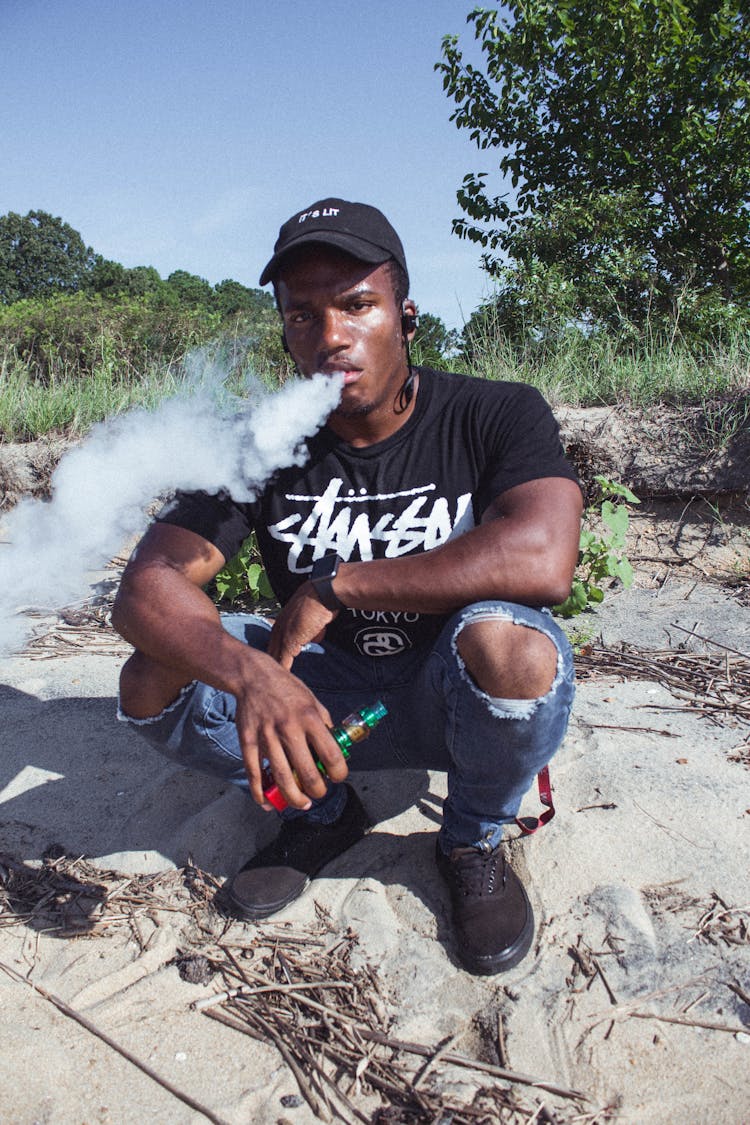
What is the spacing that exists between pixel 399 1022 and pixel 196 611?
37.8 inches

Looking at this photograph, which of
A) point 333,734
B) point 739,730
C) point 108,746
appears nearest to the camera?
point 333,734

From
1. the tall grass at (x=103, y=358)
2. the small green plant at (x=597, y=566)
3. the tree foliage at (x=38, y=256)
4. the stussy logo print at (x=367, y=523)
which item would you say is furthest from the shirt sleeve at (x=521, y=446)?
the tree foliage at (x=38, y=256)

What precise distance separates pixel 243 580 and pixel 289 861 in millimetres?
1931

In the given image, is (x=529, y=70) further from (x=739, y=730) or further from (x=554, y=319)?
(x=739, y=730)

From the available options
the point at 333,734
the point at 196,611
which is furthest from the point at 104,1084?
the point at 196,611

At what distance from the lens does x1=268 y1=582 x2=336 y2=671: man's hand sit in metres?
1.81

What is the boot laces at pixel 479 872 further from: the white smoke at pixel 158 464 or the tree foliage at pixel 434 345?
the tree foliage at pixel 434 345

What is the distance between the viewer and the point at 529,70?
7.75 meters

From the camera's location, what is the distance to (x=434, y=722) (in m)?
1.90

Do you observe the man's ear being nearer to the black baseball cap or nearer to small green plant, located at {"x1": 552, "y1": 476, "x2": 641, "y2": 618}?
the black baseball cap

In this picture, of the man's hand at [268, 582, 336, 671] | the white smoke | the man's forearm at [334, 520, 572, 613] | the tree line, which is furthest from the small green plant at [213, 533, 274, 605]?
the tree line

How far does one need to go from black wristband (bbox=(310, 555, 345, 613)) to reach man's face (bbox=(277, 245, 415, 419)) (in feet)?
1.51

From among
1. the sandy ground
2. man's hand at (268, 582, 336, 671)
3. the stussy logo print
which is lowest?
the sandy ground

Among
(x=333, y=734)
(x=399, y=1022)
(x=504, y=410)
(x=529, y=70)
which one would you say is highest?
(x=529, y=70)
